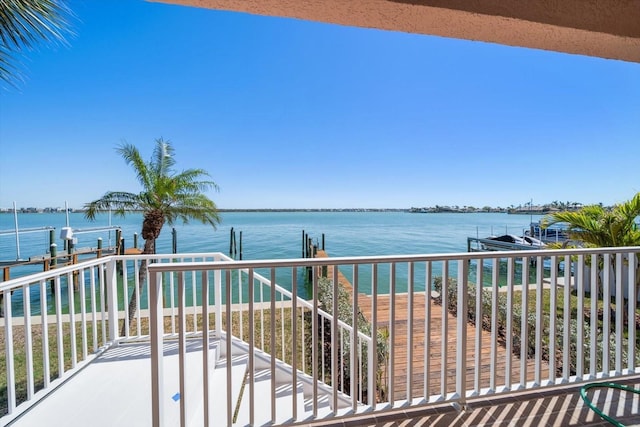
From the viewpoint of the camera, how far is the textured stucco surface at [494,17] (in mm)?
1103

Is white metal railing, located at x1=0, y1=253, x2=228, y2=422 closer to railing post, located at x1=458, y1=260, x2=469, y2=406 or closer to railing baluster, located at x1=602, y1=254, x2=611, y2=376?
railing post, located at x1=458, y1=260, x2=469, y2=406

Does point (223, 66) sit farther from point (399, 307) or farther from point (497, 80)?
point (399, 307)

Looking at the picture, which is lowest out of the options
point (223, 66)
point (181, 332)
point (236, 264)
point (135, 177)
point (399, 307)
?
point (399, 307)

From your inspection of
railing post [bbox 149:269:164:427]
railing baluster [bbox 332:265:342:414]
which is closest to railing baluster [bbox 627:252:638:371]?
railing baluster [bbox 332:265:342:414]

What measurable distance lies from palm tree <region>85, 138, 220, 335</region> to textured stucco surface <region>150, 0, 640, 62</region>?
6.17 m

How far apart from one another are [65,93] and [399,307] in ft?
32.1

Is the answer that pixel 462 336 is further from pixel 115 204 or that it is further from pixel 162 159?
pixel 115 204

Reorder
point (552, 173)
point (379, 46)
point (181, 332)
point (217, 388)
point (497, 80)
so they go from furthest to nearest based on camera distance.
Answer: point (552, 173) < point (497, 80) < point (379, 46) < point (217, 388) < point (181, 332)

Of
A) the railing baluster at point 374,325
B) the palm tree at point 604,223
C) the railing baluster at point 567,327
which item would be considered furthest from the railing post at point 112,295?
the palm tree at point 604,223

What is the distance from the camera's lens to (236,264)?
1320 mm

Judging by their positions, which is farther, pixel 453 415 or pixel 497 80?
pixel 497 80

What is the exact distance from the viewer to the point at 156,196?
627 centimetres

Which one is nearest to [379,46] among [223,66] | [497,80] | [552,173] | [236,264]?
[497,80]

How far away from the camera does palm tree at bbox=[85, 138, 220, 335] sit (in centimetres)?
616
